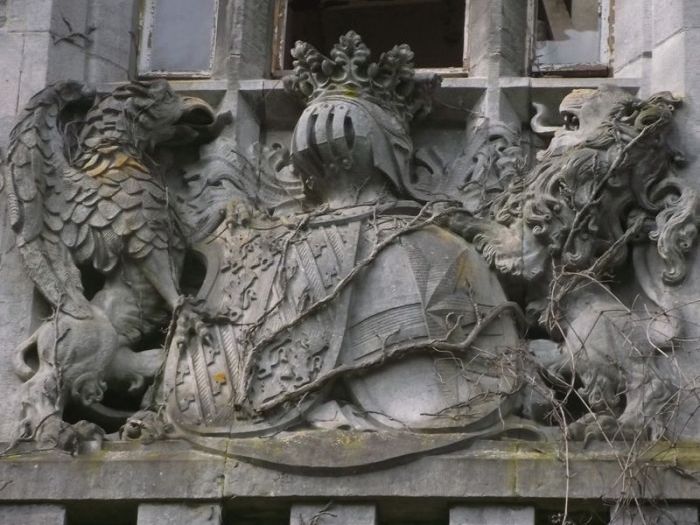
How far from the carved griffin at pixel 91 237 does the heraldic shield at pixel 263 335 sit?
254 millimetres

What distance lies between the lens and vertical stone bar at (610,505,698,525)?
38.2 feet

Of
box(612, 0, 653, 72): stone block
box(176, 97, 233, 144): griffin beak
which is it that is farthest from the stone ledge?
box(612, 0, 653, 72): stone block

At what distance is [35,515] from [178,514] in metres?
0.62

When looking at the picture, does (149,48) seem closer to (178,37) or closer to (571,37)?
(178,37)

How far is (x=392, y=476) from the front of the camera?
11.8m

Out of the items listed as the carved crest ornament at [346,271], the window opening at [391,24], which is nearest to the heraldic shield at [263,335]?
the carved crest ornament at [346,271]

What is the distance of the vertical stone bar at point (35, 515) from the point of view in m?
12.0

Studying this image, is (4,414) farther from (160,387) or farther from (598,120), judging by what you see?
(598,120)

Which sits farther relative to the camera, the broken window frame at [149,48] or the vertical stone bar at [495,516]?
the broken window frame at [149,48]

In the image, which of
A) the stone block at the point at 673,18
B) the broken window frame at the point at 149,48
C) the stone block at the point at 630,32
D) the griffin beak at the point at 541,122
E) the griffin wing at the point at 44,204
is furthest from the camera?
the broken window frame at the point at 149,48

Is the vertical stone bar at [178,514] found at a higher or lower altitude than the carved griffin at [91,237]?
lower

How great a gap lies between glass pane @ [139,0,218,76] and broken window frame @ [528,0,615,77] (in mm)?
1580

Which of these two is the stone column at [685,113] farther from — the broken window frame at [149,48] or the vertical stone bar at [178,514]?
the broken window frame at [149,48]

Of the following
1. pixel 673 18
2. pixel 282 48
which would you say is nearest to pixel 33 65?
pixel 282 48
